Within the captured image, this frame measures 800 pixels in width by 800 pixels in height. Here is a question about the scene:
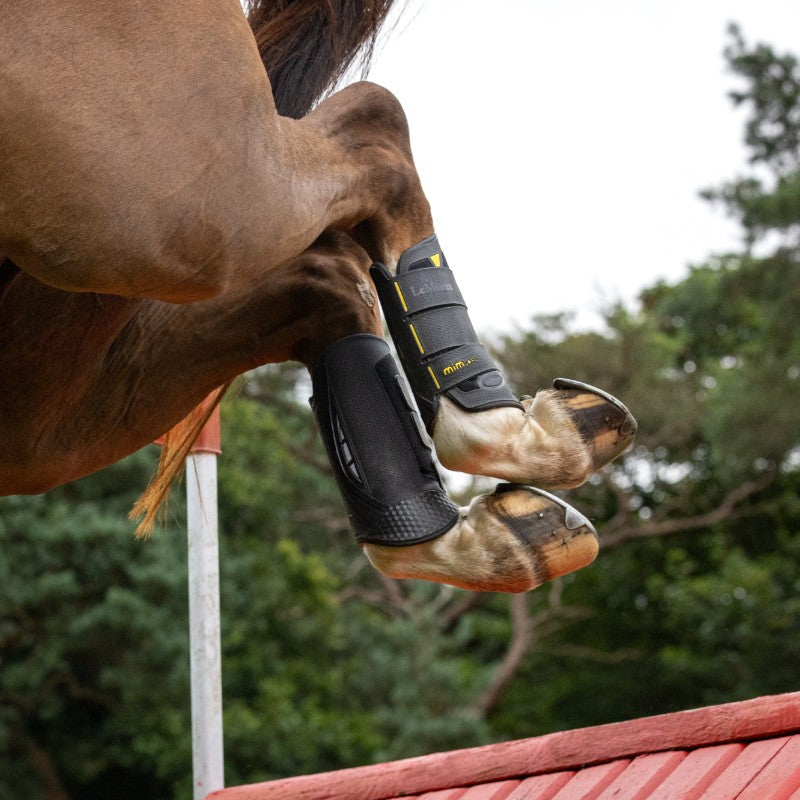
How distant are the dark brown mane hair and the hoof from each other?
0.85m

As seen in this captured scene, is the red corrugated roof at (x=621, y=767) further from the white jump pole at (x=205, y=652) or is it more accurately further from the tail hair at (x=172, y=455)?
the tail hair at (x=172, y=455)

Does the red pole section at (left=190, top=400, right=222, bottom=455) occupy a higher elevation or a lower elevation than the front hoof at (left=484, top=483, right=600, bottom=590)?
higher

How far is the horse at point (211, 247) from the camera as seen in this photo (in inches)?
67.6

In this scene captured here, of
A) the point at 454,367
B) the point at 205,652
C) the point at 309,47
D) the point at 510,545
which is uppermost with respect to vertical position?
the point at 309,47

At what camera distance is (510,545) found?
195cm

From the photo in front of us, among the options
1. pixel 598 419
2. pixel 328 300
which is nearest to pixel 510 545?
pixel 598 419

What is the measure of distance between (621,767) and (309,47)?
1.68 meters

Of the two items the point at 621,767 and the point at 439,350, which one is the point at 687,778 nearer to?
the point at 621,767

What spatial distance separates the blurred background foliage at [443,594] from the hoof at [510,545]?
834 centimetres

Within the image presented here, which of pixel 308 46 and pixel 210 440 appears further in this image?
pixel 210 440

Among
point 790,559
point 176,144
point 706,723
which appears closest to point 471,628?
point 790,559

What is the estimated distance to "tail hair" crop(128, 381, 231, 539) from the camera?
2434 mm

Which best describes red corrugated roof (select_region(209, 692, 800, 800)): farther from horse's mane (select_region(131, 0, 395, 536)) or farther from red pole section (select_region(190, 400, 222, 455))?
horse's mane (select_region(131, 0, 395, 536))

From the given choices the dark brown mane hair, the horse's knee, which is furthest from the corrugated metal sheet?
the dark brown mane hair
